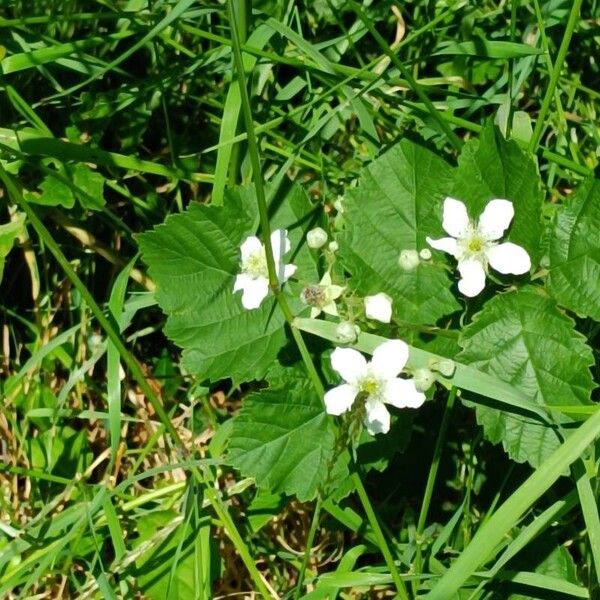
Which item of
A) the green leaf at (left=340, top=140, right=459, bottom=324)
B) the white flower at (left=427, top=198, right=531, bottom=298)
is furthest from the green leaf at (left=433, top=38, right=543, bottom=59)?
the white flower at (left=427, top=198, right=531, bottom=298)

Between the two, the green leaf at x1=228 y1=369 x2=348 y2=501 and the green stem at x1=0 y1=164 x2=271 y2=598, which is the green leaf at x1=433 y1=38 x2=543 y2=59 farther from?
the green stem at x1=0 y1=164 x2=271 y2=598

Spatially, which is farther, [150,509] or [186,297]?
[150,509]

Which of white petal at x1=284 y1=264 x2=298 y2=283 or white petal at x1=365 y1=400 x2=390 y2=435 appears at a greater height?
white petal at x1=284 y1=264 x2=298 y2=283

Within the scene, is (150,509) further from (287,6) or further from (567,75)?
(567,75)

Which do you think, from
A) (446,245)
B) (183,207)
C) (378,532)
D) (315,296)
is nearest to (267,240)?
(315,296)

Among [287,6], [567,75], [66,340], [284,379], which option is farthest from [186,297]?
[567,75]

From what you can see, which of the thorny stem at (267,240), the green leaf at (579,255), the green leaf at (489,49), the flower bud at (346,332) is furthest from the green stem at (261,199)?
the green leaf at (489,49)
